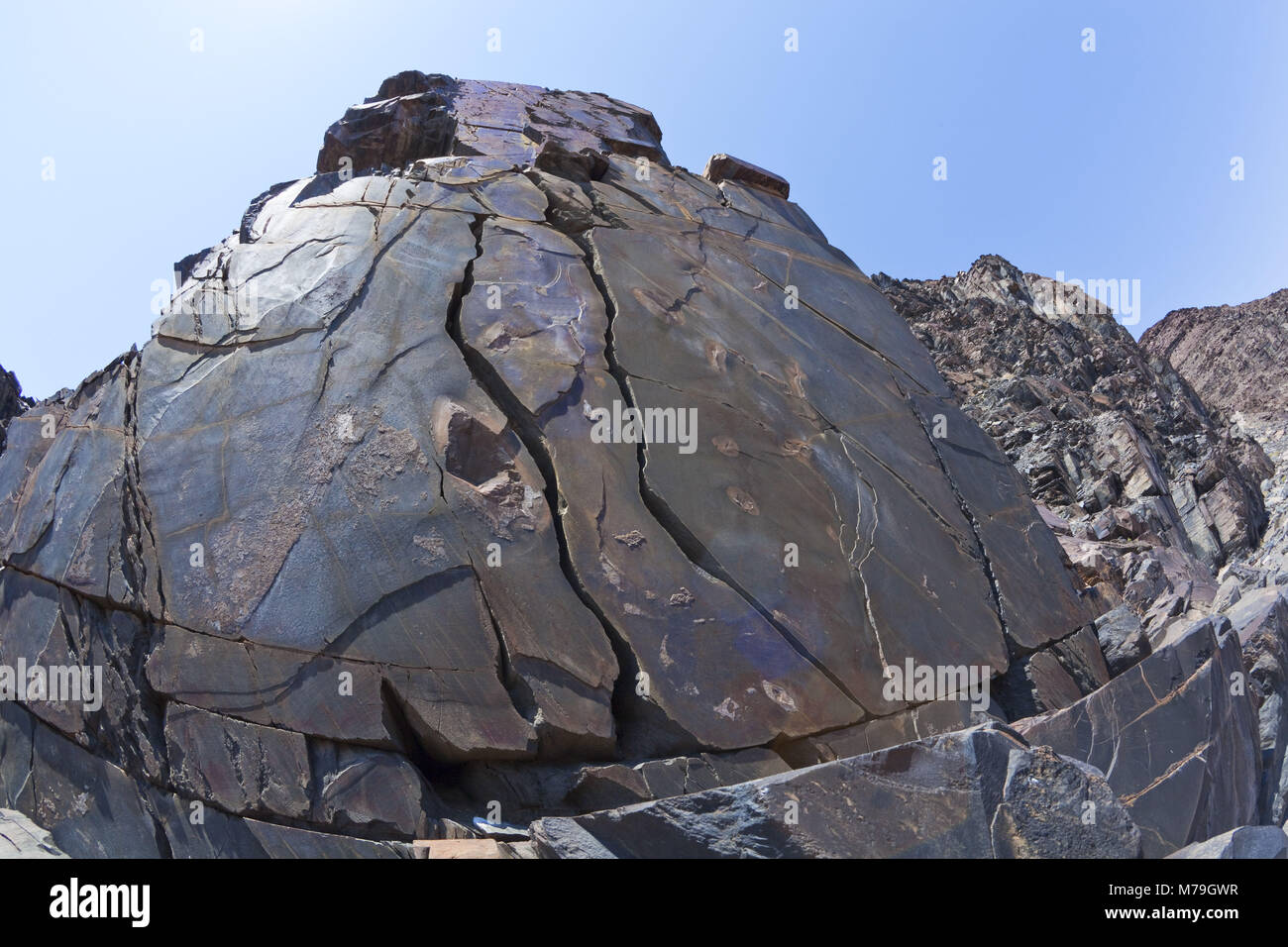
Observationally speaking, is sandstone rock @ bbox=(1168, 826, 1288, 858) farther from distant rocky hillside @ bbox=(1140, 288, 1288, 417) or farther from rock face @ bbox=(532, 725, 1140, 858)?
distant rocky hillside @ bbox=(1140, 288, 1288, 417)

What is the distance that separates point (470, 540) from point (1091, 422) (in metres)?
9.99

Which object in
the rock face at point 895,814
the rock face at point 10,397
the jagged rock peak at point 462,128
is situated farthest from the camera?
the rock face at point 10,397

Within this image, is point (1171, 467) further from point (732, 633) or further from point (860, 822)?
point (860, 822)

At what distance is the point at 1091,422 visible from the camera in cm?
1215

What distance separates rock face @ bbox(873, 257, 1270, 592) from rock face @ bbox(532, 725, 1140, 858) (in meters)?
2.97

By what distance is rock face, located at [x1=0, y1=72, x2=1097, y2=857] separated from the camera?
156 inches

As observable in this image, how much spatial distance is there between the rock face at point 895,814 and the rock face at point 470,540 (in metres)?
0.03

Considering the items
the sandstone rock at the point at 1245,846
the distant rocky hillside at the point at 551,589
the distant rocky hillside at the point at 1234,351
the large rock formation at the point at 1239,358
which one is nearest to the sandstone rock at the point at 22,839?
the distant rocky hillside at the point at 551,589

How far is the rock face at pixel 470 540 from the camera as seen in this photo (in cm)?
395

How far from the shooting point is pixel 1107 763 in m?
4.12

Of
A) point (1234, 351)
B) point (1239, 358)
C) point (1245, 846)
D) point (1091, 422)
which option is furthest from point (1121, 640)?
point (1234, 351)

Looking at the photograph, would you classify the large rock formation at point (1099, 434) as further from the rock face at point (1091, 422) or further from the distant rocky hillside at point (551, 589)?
the distant rocky hillside at point (551, 589)

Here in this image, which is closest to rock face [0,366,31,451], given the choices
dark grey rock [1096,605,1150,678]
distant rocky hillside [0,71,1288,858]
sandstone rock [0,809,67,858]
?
distant rocky hillside [0,71,1288,858]
